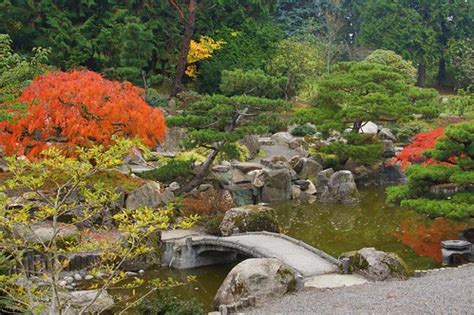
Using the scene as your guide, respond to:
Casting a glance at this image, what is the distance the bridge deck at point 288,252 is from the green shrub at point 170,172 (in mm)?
3028

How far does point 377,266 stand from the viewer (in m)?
11.5

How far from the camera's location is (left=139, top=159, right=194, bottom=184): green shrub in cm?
1662

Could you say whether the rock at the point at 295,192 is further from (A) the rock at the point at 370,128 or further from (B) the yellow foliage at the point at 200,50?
(B) the yellow foliage at the point at 200,50

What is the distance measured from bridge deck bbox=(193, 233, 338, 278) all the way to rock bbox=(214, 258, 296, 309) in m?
0.82

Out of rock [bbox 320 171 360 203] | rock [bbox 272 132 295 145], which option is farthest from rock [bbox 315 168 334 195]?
rock [bbox 272 132 295 145]

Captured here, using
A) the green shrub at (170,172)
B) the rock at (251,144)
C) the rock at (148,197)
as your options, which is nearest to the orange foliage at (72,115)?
the rock at (148,197)

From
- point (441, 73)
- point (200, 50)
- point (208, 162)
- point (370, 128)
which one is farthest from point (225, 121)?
point (441, 73)

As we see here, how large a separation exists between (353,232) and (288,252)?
4932 millimetres

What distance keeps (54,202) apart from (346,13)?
48.1 m

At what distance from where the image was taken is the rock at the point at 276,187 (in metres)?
21.2

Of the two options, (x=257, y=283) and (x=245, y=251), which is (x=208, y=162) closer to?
(x=245, y=251)

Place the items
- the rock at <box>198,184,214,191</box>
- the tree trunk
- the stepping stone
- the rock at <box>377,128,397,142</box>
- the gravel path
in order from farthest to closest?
the tree trunk, the rock at <box>377,128,397,142</box>, the rock at <box>198,184,214,191</box>, the stepping stone, the gravel path

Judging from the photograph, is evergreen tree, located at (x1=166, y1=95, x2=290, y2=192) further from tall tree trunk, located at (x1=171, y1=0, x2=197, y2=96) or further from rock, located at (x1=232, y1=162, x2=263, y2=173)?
tall tree trunk, located at (x1=171, y1=0, x2=197, y2=96)

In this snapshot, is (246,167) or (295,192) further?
(246,167)
